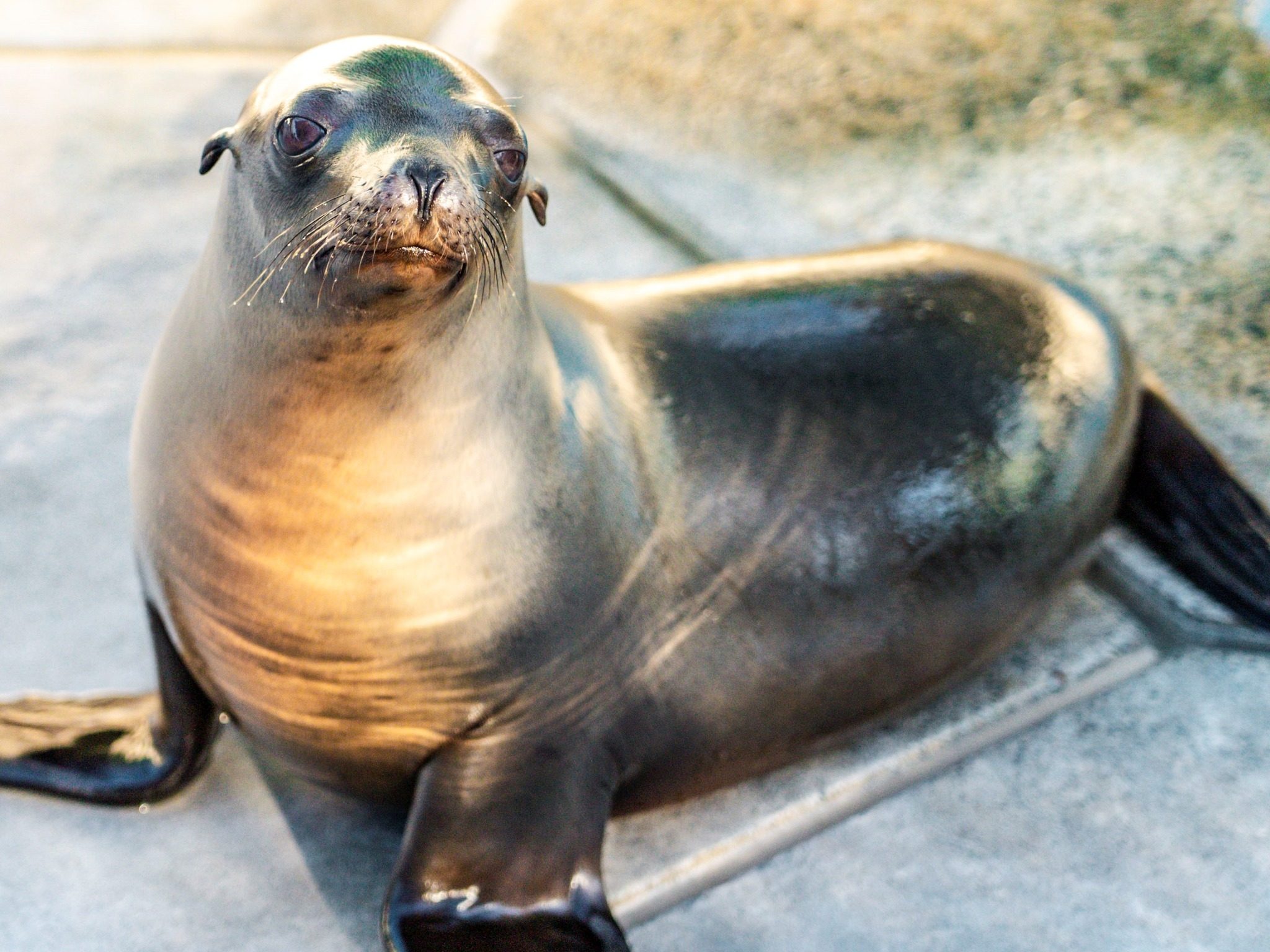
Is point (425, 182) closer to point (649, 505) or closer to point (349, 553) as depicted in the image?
point (349, 553)

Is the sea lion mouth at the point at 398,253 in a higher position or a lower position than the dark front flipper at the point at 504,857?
higher

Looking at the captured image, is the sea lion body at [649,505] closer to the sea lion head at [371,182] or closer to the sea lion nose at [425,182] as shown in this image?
the sea lion head at [371,182]

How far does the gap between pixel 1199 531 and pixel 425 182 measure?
1.88 metres

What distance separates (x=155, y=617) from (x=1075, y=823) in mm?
1551

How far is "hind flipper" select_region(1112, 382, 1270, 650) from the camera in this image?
2758 millimetres

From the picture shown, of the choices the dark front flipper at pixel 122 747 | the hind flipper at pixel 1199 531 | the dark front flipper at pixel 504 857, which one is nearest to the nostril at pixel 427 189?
the dark front flipper at pixel 504 857

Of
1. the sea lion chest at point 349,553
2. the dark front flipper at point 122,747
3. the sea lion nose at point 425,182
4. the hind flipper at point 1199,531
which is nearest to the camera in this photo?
the sea lion nose at point 425,182

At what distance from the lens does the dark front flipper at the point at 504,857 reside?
1.95 m

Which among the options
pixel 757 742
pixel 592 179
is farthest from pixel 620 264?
pixel 757 742

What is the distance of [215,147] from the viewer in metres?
1.89

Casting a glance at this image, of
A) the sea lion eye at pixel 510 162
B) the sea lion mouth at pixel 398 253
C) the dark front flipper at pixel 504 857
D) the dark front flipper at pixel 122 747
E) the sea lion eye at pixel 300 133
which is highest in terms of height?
the sea lion eye at pixel 300 133

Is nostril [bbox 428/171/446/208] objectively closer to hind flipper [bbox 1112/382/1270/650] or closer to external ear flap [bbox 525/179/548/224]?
external ear flap [bbox 525/179/548/224]

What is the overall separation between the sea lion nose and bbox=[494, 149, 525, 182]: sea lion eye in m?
0.17

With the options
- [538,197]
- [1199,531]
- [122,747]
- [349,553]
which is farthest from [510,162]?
[1199,531]
